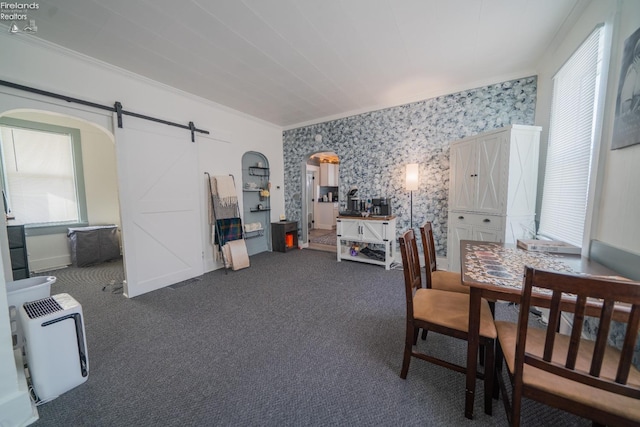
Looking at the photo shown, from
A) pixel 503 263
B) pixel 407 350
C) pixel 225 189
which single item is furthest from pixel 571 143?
pixel 225 189

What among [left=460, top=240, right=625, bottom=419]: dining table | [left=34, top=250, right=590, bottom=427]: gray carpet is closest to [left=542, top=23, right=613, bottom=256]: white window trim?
[left=460, top=240, right=625, bottom=419]: dining table

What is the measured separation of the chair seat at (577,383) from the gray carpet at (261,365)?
503mm

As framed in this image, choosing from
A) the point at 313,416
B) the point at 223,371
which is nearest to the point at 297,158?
the point at 223,371

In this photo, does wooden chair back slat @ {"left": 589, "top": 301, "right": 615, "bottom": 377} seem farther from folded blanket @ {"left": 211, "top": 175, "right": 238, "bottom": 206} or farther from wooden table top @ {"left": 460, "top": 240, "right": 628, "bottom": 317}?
folded blanket @ {"left": 211, "top": 175, "right": 238, "bottom": 206}

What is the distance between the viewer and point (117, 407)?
1.39 metres

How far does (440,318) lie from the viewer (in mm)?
1442

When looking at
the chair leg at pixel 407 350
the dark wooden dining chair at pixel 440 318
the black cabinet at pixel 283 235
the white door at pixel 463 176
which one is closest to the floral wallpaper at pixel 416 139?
the white door at pixel 463 176

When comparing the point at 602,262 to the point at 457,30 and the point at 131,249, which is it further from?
the point at 131,249

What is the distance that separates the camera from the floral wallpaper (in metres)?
3.20

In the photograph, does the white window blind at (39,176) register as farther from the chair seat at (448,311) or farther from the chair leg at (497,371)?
the chair leg at (497,371)

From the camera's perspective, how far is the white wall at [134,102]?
2.10 m

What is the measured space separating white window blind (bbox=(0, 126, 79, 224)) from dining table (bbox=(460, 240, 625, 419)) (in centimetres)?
627

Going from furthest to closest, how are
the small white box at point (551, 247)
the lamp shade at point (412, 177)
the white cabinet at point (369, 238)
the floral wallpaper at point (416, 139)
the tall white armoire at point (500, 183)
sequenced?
the white cabinet at point (369, 238)
the lamp shade at point (412, 177)
the floral wallpaper at point (416, 139)
the tall white armoire at point (500, 183)
the small white box at point (551, 247)

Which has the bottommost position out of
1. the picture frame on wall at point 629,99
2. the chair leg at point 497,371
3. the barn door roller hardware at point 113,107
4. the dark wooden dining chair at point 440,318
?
the chair leg at point 497,371
